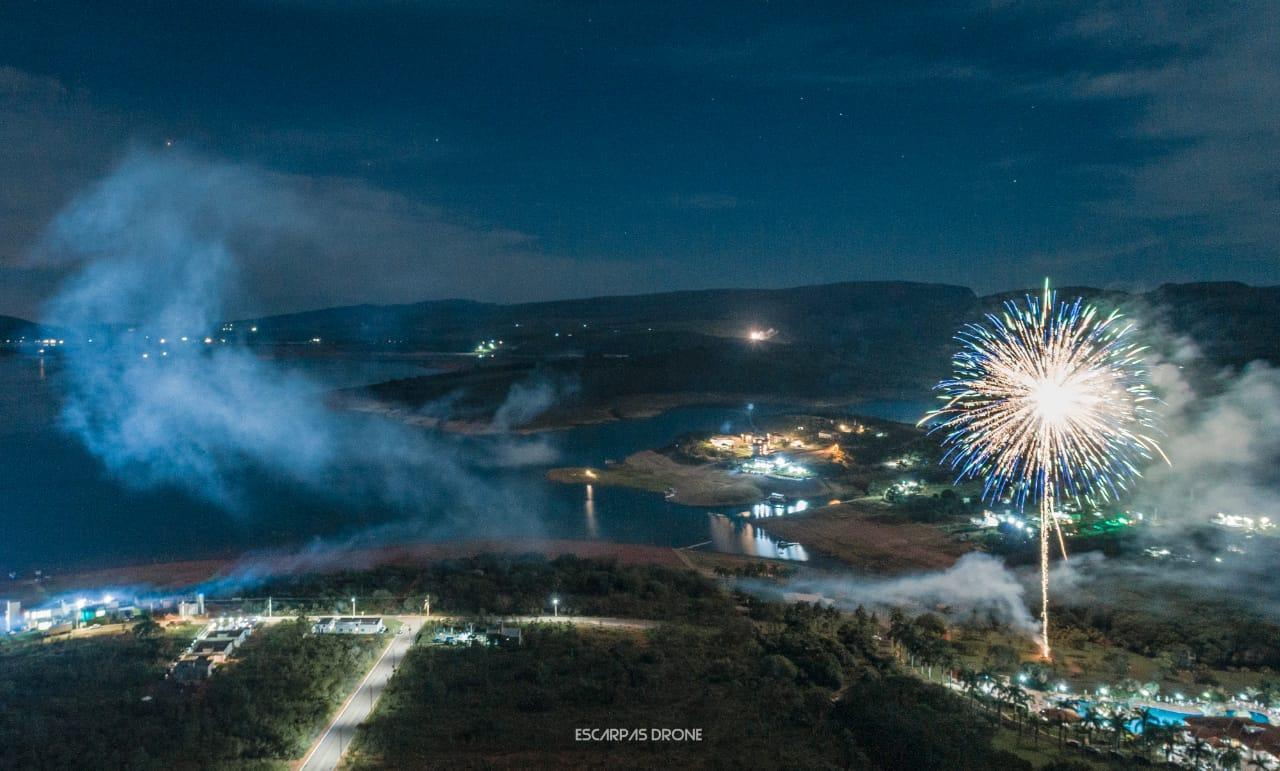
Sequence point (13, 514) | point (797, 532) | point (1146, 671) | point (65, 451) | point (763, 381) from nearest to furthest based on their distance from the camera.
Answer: point (1146, 671) → point (797, 532) → point (13, 514) → point (65, 451) → point (763, 381)

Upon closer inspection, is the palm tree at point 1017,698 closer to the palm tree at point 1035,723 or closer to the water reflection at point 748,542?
the palm tree at point 1035,723

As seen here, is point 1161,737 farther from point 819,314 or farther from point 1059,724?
point 819,314

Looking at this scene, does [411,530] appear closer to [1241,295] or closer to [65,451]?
[65,451]

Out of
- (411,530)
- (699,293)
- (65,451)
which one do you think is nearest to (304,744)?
(411,530)

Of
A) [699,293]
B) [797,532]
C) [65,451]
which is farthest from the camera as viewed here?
[699,293]

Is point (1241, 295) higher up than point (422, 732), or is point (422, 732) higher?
point (1241, 295)

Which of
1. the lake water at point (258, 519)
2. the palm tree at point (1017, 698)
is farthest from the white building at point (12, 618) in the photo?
the palm tree at point (1017, 698)

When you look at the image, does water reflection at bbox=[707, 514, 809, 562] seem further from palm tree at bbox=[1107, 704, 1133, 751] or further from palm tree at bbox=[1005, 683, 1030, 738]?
palm tree at bbox=[1107, 704, 1133, 751]
